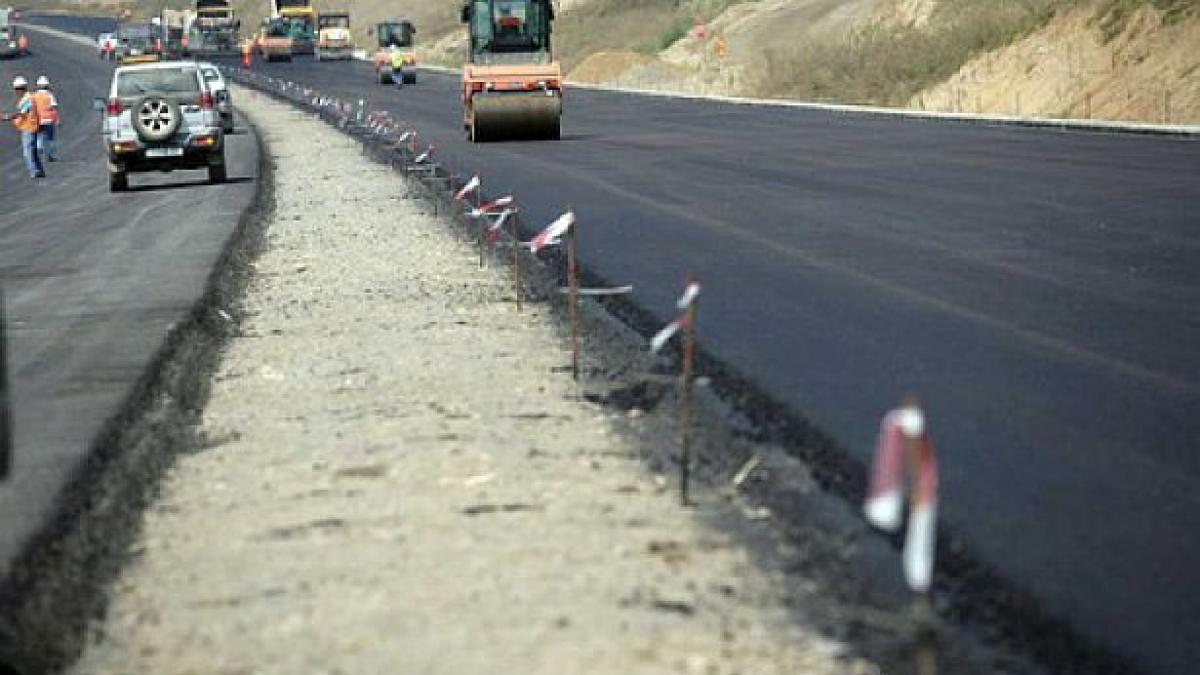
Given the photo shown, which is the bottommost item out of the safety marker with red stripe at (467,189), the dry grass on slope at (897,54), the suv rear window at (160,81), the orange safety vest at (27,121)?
the dry grass on slope at (897,54)

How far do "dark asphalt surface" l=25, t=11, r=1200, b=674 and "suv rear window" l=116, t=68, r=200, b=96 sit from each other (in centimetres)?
493

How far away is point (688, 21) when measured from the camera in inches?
4134

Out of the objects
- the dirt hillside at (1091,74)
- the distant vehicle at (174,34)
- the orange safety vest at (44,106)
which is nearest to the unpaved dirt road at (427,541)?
the orange safety vest at (44,106)

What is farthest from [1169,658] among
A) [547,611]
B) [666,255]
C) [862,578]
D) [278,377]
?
[666,255]

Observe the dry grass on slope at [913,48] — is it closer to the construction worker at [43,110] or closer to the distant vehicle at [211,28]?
the construction worker at [43,110]

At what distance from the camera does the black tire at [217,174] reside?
3562 centimetres

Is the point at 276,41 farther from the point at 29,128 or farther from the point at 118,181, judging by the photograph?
the point at 118,181

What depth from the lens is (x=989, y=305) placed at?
57.1 feet

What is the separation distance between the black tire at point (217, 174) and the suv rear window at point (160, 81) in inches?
57.7

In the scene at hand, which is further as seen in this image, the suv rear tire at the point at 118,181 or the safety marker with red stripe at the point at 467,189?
the suv rear tire at the point at 118,181

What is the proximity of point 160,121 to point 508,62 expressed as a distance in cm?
1105

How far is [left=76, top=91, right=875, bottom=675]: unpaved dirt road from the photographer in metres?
7.78

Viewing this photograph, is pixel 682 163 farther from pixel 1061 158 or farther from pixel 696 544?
pixel 696 544

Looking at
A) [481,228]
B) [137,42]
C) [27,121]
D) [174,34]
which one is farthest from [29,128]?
[174,34]
